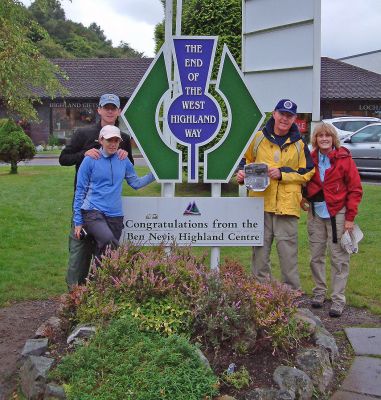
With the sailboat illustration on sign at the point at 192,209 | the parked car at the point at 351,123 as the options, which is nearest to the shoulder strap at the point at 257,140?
the sailboat illustration on sign at the point at 192,209

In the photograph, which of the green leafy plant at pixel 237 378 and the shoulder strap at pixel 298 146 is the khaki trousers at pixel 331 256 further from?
the green leafy plant at pixel 237 378

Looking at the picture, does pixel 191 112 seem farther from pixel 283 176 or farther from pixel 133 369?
pixel 133 369

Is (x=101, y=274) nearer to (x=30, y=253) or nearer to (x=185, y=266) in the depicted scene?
(x=185, y=266)

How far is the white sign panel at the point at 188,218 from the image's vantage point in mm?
5020

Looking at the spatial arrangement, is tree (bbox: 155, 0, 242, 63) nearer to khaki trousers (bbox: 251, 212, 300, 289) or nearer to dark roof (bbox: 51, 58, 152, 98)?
khaki trousers (bbox: 251, 212, 300, 289)

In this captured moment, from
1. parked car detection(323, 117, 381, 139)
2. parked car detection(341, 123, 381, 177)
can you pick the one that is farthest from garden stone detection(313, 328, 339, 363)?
parked car detection(323, 117, 381, 139)

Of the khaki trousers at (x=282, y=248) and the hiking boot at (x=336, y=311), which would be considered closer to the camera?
the khaki trousers at (x=282, y=248)

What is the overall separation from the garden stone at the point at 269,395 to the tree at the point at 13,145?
47.5ft

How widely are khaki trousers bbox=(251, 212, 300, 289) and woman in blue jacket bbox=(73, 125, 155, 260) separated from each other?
133 centimetres

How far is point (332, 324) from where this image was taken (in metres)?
5.14

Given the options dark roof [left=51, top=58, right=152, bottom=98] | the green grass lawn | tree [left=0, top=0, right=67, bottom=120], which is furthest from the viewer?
dark roof [left=51, top=58, right=152, bottom=98]

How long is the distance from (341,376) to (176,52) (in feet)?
9.44

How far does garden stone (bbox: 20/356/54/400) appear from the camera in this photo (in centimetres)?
356

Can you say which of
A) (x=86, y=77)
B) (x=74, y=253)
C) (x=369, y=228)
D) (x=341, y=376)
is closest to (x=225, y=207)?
(x=74, y=253)
